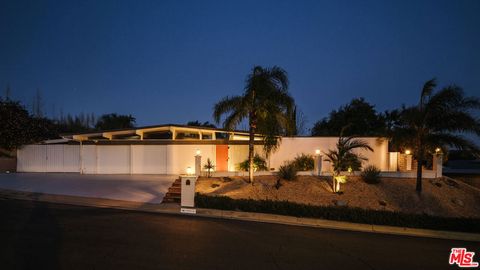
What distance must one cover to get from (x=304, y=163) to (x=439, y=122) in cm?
689

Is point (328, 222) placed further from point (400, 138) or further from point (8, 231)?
point (8, 231)

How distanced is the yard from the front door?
14.2 ft

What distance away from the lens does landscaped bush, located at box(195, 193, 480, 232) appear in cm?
1068

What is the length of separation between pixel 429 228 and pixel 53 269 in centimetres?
1022

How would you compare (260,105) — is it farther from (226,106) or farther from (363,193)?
(363,193)

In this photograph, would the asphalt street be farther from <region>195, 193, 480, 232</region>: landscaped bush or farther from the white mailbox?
the white mailbox

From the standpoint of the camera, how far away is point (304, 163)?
19125 millimetres

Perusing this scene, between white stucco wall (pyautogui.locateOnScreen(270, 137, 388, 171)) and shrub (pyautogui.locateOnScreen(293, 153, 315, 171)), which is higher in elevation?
white stucco wall (pyautogui.locateOnScreen(270, 137, 388, 171))

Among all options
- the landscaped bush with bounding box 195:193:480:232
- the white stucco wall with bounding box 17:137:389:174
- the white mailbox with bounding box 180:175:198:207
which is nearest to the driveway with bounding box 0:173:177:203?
the white stucco wall with bounding box 17:137:389:174

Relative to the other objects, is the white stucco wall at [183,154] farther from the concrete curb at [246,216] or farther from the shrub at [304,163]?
the concrete curb at [246,216]

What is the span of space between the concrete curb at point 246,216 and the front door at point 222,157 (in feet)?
26.7

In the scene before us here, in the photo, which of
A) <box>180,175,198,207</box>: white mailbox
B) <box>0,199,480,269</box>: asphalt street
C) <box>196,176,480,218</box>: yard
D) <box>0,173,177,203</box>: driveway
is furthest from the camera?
<box>0,173,177,203</box>: driveway

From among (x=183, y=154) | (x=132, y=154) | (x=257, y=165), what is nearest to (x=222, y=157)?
(x=183, y=154)

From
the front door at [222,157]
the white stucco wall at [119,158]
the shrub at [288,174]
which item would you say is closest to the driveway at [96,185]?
the white stucco wall at [119,158]
